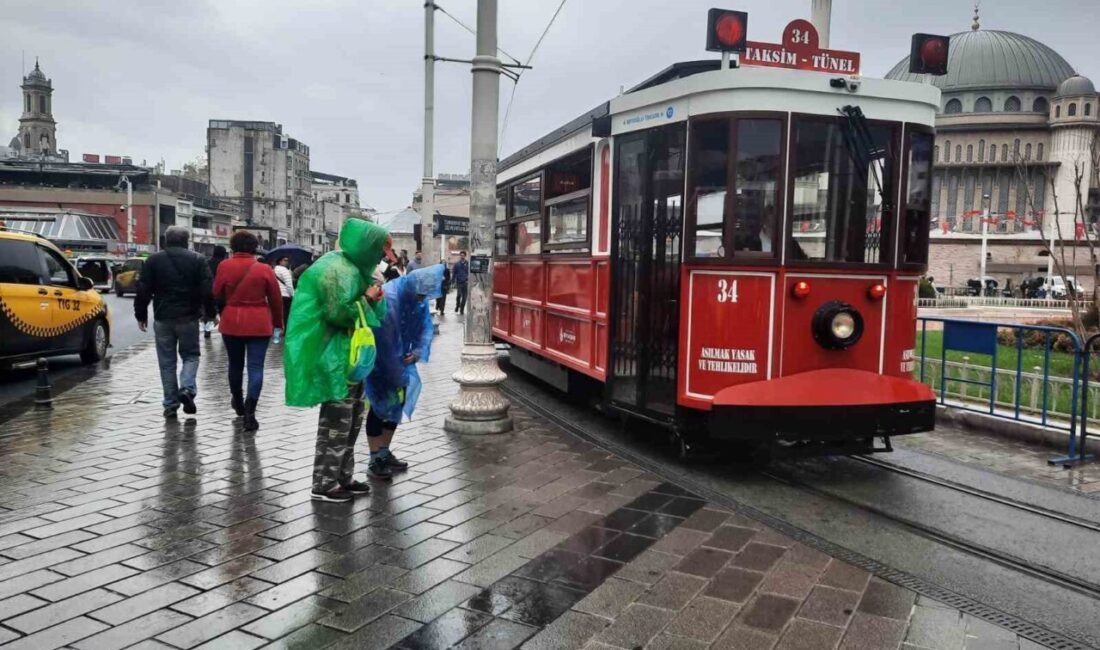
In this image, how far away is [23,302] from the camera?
11023 millimetres

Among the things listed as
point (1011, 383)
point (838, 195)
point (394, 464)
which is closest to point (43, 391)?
point (394, 464)

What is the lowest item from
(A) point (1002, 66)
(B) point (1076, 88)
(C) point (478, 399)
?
(C) point (478, 399)

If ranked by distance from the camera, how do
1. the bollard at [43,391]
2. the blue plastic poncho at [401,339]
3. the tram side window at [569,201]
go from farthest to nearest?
the bollard at [43,391] < the tram side window at [569,201] < the blue plastic poncho at [401,339]

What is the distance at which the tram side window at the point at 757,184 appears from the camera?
6449 mm

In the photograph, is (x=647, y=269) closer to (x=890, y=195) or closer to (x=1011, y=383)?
(x=890, y=195)

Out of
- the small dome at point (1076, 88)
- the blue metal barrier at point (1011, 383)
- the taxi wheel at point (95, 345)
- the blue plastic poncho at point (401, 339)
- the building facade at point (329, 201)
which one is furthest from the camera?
the building facade at point (329, 201)

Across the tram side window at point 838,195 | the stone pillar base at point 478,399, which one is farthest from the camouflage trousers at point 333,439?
the tram side window at point 838,195

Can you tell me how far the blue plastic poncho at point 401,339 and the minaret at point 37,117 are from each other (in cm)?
10951

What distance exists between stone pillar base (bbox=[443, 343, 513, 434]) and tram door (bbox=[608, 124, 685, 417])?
1141mm

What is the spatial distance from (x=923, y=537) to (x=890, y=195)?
8.83 feet

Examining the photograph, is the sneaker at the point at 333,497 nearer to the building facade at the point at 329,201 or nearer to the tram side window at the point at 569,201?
the tram side window at the point at 569,201

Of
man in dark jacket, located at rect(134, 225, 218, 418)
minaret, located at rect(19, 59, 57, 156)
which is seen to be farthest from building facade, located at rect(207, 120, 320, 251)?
man in dark jacket, located at rect(134, 225, 218, 418)

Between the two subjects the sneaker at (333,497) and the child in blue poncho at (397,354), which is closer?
the sneaker at (333,497)

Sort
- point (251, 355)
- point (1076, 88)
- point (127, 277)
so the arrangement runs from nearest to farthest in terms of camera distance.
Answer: point (251, 355), point (127, 277), point (1076, 88)
